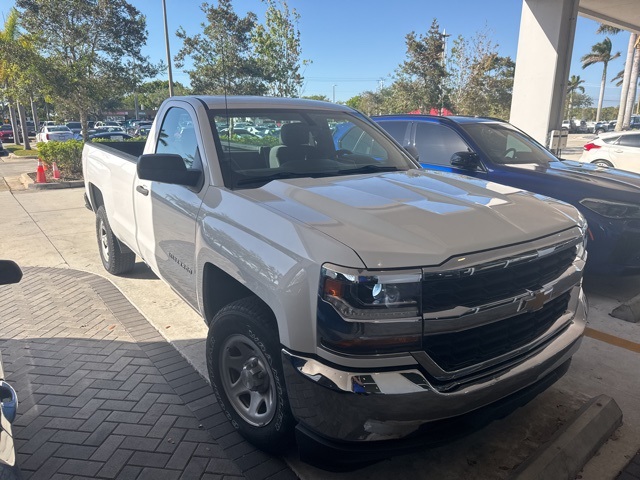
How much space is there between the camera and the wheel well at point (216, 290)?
2.92m

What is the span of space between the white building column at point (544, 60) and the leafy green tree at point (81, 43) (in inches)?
566

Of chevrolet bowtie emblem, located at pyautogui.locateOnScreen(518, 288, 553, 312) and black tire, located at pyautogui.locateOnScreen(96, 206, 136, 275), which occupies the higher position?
chevrolet bowtie emblem, located at pyautogui.locateOnScreen(518, 288, 553, 312)

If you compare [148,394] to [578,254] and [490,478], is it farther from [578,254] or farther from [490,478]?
[578,254]

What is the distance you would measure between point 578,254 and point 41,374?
3.72m

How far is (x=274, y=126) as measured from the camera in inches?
141

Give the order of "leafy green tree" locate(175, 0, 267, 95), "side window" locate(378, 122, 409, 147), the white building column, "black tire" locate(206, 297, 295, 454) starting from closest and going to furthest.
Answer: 1. "black tire" locate(206, 297, 295, 454)
2. "side window" locate(378, 122, 409, 147)
3. the white building column
4. "leafy green tree" locate(175, 0, 267, 95)

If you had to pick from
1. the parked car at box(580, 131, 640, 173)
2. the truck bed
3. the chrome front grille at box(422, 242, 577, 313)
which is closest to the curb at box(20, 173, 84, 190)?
the truck bed

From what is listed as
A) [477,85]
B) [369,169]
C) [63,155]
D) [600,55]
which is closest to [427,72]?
[477,85]

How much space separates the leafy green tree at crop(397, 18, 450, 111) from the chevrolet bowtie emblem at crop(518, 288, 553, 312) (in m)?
21.8

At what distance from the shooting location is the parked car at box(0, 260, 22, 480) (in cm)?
147

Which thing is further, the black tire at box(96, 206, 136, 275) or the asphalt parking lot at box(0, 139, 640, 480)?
the black tire at box(96, 206, 136, 275)

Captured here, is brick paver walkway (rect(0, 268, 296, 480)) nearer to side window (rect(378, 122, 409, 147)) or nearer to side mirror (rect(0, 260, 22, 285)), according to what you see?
side mirror (rect(0, 260, 22, 285))

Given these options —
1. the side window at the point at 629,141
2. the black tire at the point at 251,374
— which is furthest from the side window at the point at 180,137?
the side window at the point at 629,141

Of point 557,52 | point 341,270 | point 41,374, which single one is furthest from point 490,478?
point 557,52
